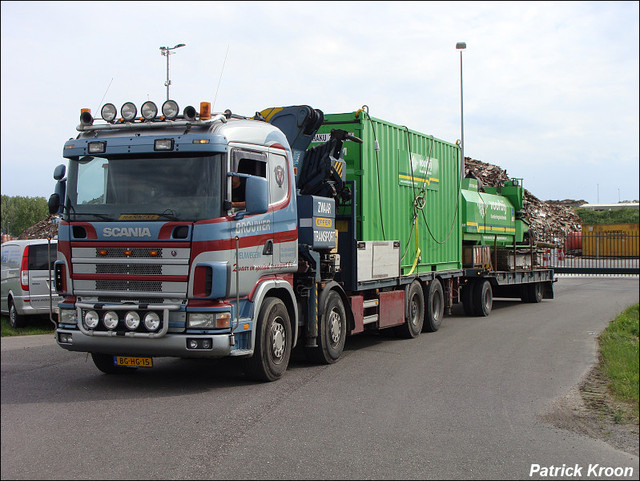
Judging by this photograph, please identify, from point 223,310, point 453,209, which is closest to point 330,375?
point 223,310

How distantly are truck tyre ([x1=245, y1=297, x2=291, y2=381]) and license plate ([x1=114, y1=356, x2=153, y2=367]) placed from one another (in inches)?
48.2

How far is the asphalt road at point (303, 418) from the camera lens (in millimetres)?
5375

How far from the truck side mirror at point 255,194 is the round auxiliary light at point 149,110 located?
4.74ft

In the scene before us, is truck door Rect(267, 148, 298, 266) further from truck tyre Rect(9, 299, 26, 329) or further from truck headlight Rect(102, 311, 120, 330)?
truck tyre Rect(9, 299, 26, 329)

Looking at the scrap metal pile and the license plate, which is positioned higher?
the scrap metal pile

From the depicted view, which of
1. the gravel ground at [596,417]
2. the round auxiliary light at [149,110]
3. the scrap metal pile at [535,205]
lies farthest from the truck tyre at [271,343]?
the scrap metal pile at [535,205]

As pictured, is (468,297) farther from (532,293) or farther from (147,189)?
(147,189)

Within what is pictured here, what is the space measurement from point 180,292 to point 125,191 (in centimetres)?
140

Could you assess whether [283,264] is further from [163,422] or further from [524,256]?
[524,256]

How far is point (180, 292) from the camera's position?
790 centimetres

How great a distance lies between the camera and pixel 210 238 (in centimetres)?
781

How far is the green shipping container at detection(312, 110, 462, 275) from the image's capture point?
38.7 feet

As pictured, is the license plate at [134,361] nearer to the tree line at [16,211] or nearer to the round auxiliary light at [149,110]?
the tree line at [16,211]

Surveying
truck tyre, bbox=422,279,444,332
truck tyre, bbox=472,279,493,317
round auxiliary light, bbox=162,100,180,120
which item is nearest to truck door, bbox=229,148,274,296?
round auxiliary light, bbox=162,100,180,120
